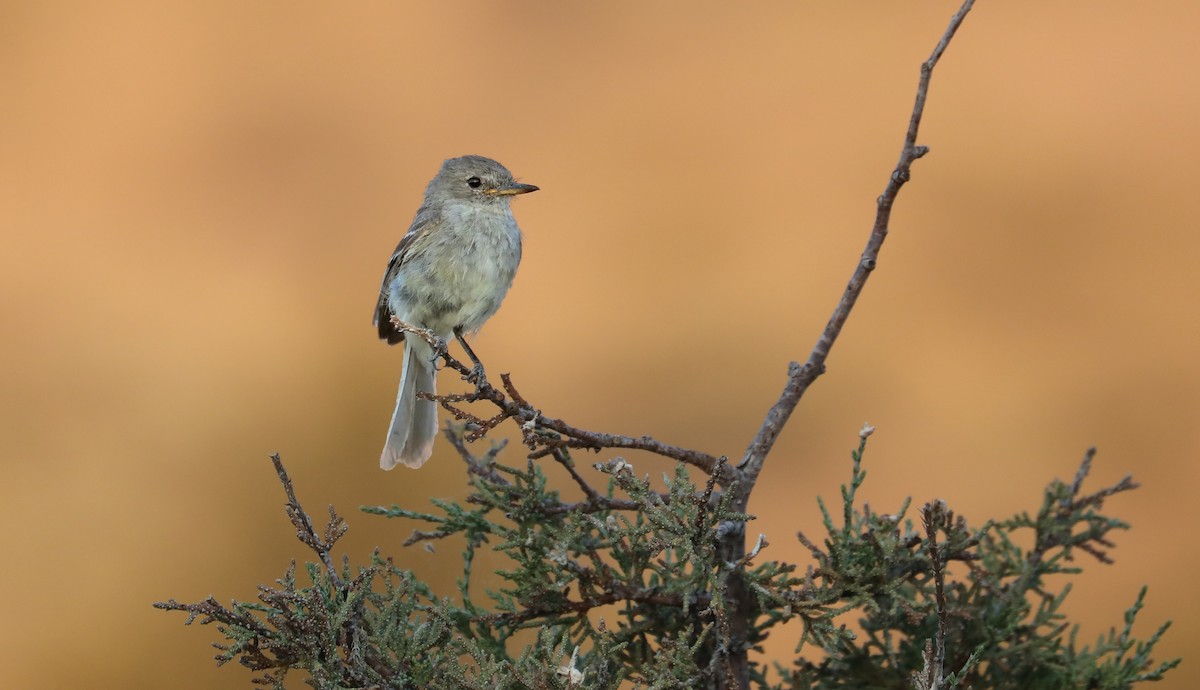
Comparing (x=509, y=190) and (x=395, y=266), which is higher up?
(x=509, y=190)

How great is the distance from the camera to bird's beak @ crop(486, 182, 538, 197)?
4.20 meters

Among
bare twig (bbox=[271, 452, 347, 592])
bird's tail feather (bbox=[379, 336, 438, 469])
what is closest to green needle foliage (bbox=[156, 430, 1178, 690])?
bare twig (bbox=[271, 452, 347, 592])

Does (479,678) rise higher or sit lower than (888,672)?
lower

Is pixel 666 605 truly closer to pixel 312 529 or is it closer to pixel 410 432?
pixel 312 529

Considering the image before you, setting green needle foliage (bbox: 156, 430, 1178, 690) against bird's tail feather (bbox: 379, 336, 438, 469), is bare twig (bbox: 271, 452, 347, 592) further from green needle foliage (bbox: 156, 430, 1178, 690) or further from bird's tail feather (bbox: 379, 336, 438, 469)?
bird's tail feather (bbox: 379, 336, 438, 469)

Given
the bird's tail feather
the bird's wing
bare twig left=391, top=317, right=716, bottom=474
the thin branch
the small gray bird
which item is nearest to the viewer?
the thin branch

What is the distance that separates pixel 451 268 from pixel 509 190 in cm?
43

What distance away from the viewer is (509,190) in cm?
425

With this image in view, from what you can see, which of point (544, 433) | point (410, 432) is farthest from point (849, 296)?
point (410, 432)

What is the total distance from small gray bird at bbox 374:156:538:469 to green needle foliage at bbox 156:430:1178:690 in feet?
3.47

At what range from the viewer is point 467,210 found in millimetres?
4230

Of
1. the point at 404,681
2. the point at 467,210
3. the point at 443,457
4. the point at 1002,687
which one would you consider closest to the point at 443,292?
the point at 467,210

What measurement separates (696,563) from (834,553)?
394mm

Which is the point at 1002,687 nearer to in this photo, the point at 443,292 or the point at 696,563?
the point at 696,563
